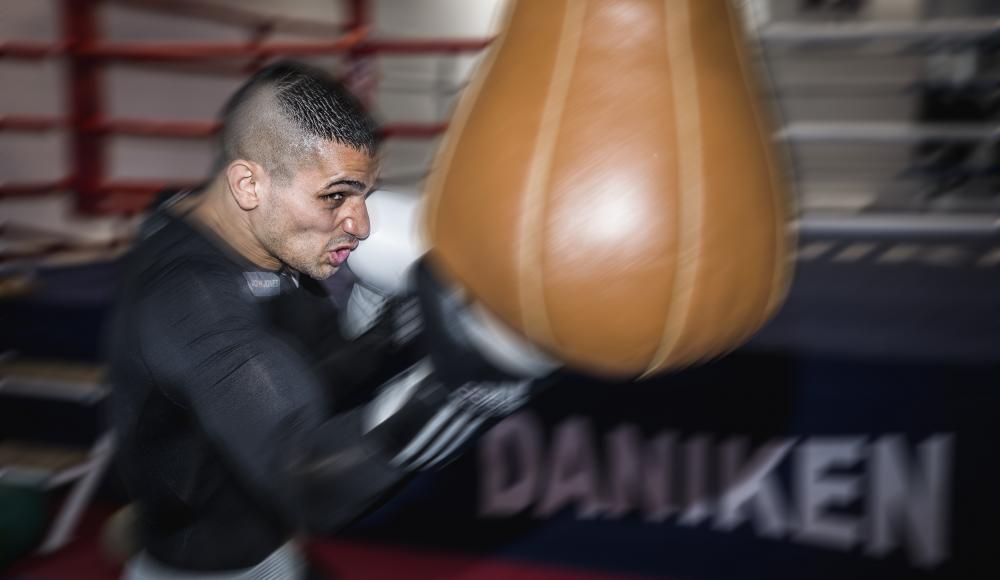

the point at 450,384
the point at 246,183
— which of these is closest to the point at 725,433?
the point at 450,384

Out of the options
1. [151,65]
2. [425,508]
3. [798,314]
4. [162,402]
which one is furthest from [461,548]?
[151,65]

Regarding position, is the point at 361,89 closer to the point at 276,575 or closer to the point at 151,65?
the point at 151,65

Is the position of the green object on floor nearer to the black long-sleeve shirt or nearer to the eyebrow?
the black long-sleeve shirt

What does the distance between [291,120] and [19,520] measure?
169 cm

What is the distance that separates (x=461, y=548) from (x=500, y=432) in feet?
1.12

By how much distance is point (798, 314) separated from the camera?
77.3 inches

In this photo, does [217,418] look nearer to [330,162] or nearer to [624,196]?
[330,162]

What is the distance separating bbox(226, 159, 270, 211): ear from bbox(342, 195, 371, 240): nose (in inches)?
3.8

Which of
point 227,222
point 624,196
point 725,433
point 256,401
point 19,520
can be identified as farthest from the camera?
point 19,520

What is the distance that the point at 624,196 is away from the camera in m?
0.73

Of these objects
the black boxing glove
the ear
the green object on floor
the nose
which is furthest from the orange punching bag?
the green object on floor

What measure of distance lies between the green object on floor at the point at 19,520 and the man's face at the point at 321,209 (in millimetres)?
1586

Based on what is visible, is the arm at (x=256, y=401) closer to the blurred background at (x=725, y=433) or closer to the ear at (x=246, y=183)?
the ear at (x=246, y=183)

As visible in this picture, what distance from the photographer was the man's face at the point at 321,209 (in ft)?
2.96
